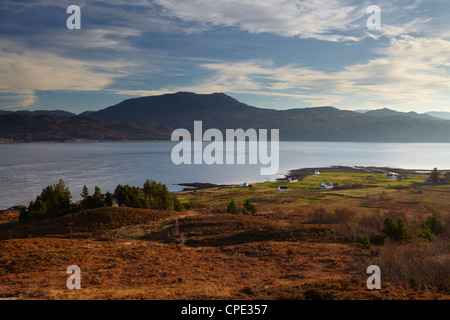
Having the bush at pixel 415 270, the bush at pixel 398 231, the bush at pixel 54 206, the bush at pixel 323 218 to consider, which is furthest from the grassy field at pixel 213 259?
the bush at pixel 54 206

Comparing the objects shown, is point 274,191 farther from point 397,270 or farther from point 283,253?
point 397,270

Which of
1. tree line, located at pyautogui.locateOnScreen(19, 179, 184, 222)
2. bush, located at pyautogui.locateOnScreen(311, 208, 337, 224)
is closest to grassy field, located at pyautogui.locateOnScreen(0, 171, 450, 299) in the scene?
bush, located at pyautogui.locateOnScreen(311, 208, 337, 224)

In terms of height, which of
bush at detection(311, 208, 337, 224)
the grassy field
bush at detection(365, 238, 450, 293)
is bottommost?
bush at detection(311, 208, 337, 224)

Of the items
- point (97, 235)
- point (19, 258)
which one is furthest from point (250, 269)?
point (97, 235)

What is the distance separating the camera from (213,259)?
24.1 metres

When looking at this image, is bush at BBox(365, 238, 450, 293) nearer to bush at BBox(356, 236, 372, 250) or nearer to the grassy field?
the grassy field

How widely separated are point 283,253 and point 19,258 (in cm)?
2220

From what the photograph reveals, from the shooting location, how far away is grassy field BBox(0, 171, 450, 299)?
48.5 ft

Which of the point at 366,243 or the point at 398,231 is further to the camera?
the point at 398,231

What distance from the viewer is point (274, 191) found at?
3514 inches

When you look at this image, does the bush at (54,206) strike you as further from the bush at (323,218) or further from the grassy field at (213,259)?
the bush at (323,218)

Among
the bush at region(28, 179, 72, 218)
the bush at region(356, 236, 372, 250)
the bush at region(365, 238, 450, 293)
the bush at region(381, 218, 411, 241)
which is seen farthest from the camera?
the bush at region(28, 179, 72, 218)

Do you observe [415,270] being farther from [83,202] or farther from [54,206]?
[54,206]

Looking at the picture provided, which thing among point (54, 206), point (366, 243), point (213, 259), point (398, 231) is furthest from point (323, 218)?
point (54, 206)
